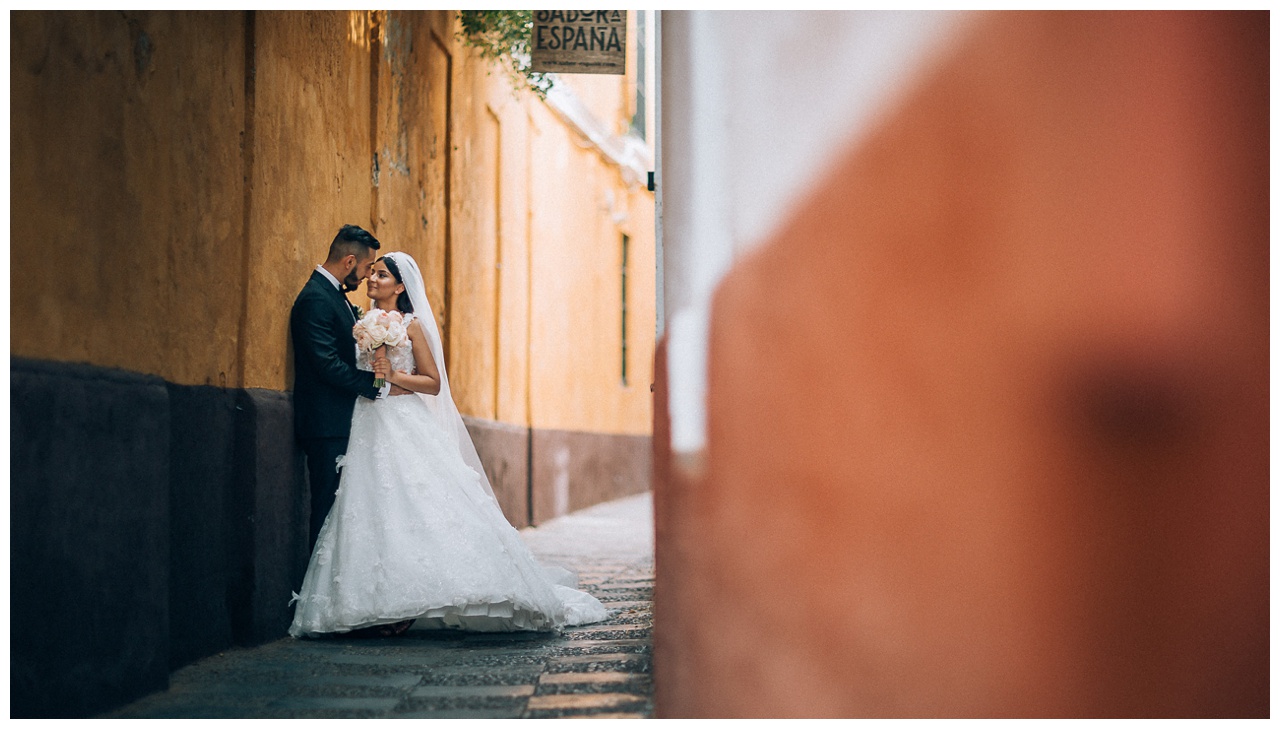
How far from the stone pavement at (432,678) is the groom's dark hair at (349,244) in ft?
5.63

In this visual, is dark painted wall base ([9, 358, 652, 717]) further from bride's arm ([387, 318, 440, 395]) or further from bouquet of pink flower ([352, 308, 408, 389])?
bride's arm ([387, 318, 440, 395])

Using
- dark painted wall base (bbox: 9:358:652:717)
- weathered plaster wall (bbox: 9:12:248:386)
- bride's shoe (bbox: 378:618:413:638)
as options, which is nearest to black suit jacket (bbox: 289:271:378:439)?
dark painted wall base (bbox: 9:358:652:717)

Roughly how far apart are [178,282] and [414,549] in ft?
4.82

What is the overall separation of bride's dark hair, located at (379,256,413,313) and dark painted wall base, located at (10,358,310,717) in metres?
0.88

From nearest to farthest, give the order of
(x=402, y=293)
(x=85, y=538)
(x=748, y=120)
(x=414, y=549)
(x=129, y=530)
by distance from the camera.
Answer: (x=748, y=120) → (x=85, y=538) → (x=129, y=530) → (x=414, y=549) → (x=402, y=293)

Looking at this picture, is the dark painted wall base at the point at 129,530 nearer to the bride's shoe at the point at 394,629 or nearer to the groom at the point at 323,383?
the groom at the point at 323,383

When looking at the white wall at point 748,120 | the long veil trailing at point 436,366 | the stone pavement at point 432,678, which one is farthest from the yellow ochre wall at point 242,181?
the white wall at point 748,120

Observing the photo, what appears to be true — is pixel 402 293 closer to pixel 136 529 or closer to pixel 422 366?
pixel 422 366

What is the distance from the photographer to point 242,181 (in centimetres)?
507

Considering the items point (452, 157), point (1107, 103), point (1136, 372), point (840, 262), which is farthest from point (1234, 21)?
point (452, 157)

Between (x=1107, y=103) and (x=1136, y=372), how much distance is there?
69cm

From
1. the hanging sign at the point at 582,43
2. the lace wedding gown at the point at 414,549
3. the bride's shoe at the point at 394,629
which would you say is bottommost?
the bride's shoe at the point at 394,629

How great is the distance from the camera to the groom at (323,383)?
5465mm

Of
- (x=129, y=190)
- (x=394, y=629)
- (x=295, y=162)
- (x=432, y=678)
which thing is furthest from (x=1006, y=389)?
(x=295, y=162)
